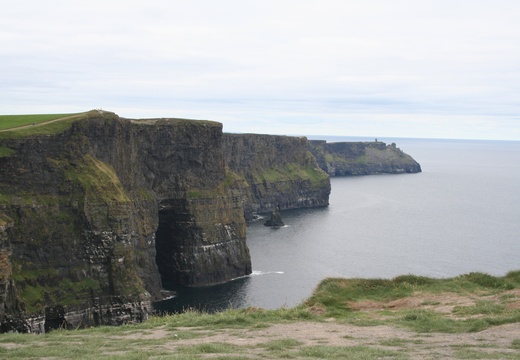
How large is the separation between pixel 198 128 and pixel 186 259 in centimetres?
2083

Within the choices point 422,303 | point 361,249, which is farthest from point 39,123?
point 361,249

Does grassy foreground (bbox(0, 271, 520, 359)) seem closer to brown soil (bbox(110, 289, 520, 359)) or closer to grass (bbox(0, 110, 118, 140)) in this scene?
brown soil (bbox(110, 289, 520, 359))

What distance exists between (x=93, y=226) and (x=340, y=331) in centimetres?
4757

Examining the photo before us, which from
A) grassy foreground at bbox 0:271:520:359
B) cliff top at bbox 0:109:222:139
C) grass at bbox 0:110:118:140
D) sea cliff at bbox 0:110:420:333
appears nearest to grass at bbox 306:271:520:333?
grassy foreground at bbox 0:271:520:359

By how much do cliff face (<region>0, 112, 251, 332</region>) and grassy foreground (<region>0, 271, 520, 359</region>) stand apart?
32746mm

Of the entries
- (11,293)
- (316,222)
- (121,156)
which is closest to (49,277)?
(11,293)

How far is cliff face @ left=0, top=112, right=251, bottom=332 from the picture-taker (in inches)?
2574

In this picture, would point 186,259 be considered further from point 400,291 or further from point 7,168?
point 400,291

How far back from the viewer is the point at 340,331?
28.8m

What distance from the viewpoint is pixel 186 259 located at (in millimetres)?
96188

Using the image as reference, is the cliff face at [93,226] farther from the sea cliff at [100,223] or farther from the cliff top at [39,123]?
the cliff top at [39,123]

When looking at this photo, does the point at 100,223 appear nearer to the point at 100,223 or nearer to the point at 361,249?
the point at 100,223

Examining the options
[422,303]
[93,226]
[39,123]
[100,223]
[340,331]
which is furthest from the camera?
[39,123]

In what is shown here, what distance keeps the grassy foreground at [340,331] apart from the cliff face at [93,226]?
3275cm
